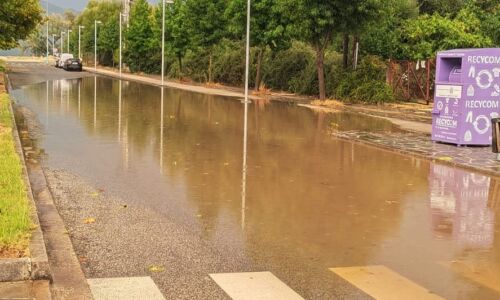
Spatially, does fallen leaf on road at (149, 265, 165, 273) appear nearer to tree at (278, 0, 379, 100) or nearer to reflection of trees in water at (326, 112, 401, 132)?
reflection of trees in water at (326, 112, 401, 132)

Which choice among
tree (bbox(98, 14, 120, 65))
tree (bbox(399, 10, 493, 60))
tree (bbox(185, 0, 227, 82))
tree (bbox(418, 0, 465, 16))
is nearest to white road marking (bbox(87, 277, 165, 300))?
tree (bbox(399, 10, 493, 60))

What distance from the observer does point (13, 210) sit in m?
7.24

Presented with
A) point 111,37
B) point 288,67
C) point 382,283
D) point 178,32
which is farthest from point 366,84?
point 111,37

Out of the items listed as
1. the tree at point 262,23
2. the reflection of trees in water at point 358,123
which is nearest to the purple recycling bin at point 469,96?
the reflection of trees in water at point 358,123

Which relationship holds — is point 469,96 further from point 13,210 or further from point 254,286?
point 13,210

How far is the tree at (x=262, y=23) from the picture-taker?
36531 mm

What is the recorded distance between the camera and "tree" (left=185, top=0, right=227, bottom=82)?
46562 mm

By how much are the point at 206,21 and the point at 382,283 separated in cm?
4259

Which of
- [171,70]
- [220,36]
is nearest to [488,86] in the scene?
[220,36]

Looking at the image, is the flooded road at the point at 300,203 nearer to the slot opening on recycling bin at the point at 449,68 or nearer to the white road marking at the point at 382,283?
the white road marking at the point at 382,283

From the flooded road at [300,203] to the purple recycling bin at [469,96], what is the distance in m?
2.09

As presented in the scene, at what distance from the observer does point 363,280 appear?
6.17m

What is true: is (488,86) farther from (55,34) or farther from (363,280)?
(55,34)

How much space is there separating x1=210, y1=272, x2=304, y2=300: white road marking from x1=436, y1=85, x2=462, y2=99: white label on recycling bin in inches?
422
